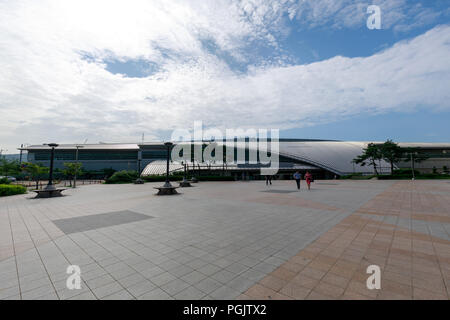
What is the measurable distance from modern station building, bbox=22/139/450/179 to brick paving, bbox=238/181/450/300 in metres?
36.8

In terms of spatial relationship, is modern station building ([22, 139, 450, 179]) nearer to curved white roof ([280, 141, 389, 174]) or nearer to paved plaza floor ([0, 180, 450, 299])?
curved white roof ([280, 141, 389, 174])

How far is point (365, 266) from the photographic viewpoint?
3.98m

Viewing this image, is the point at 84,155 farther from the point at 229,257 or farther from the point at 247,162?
the point at 229,257

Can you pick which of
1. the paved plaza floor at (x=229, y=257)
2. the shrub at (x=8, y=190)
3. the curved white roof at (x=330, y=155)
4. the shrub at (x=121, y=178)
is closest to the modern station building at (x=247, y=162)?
the curved white roof at (x=330, y=155)

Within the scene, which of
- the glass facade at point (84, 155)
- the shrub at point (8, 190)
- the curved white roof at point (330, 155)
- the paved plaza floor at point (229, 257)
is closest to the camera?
the paved plaza floor at point (229, 257)

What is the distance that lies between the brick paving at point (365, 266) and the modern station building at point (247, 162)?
3682 centimetres

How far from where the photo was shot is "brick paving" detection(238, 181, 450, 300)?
309 cm

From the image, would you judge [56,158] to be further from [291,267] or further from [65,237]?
[291,267]

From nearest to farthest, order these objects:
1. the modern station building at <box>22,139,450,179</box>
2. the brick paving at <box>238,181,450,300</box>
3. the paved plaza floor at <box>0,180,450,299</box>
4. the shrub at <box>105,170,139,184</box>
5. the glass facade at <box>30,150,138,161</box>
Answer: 1. the brick paving at <box>238,181,450,300</box>
2. the paved plaza floor at <box>0,180,450,299</box>
3. the shrub at <box>105,170,139,184</box>
4. the modern station building at <box>22,139,450,179</box>
5. the glass facade at <box>30,150,138,161</box>

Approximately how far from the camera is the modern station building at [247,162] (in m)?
49.6

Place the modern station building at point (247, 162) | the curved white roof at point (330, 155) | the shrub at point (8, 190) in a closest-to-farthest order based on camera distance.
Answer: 1. the shrub at point (8, 190)
2. the curved white roof at point (330, 155)
3. the modern station building at point (247, 162)

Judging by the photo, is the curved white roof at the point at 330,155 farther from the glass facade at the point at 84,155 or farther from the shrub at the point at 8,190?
the glass facade at the point at 84,155

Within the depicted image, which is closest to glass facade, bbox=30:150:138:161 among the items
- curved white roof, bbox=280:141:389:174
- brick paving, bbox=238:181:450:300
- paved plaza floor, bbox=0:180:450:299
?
curved white roof, bbox=280:141:389:174
